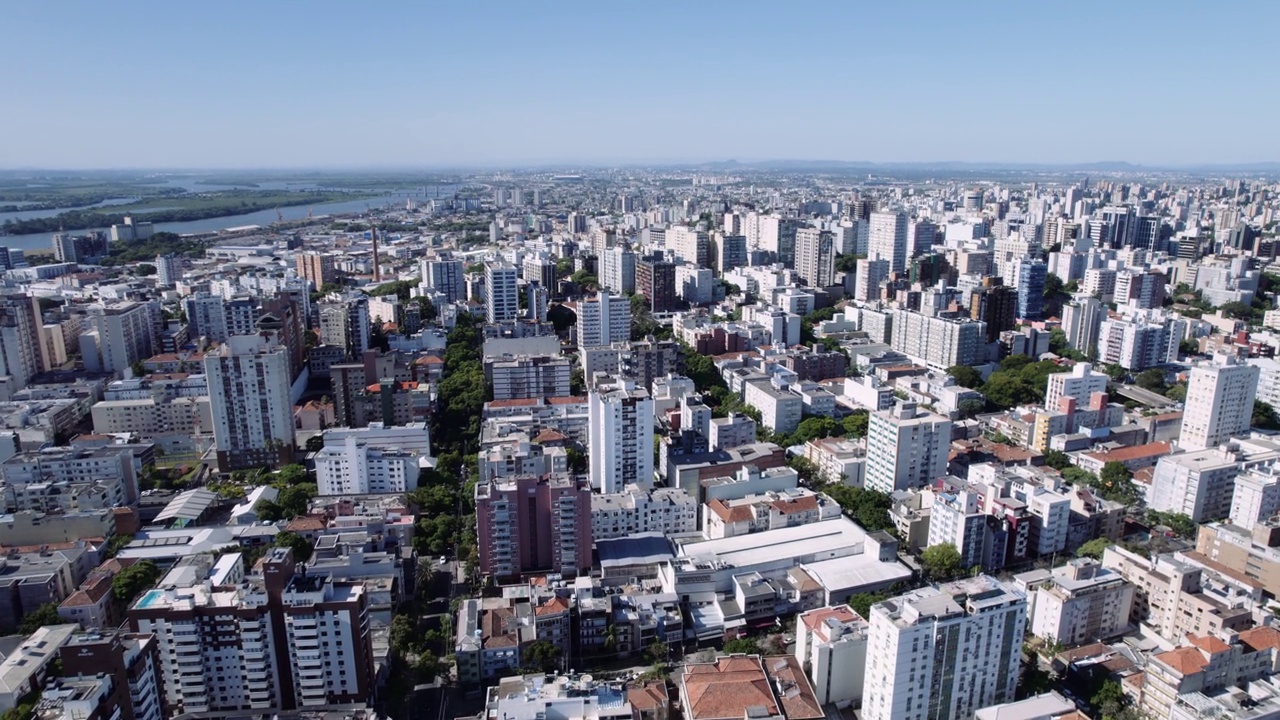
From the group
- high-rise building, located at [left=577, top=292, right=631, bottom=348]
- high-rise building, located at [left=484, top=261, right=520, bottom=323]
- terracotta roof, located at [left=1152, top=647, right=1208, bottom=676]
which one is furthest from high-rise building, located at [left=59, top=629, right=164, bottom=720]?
high-rise building, located at [left=484, top=261, right=520, bottom=323]

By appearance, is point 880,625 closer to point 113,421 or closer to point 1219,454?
point 1219,454

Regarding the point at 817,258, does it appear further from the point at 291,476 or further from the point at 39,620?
the point at 39,620

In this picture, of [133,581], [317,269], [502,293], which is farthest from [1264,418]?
[317,269]

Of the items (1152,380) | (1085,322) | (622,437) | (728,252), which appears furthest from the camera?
(728,252)

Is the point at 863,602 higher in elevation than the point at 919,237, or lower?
lower

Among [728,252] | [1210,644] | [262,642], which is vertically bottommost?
[1210,644]

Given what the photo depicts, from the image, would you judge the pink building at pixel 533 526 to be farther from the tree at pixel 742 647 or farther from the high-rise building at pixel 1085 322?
the high-rise building at pixel 1085 322

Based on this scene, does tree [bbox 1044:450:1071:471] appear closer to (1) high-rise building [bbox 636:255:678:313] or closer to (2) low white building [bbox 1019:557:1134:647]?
(2) low white building [bbox 1019:557:1134:647]
